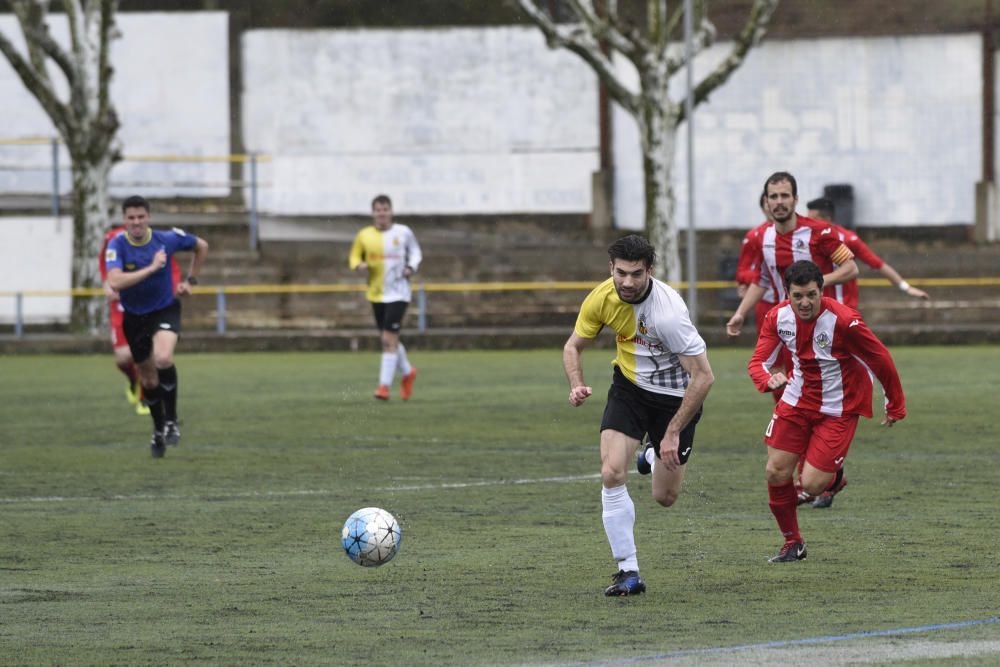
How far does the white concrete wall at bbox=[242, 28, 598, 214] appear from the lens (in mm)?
35562

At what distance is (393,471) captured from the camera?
516 inches

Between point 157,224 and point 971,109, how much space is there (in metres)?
14.8

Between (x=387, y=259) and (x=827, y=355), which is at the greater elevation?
(x=387, y=259)

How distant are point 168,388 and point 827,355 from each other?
6.55 meters

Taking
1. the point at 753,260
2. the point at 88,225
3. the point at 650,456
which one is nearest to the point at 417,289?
the point at 88,225

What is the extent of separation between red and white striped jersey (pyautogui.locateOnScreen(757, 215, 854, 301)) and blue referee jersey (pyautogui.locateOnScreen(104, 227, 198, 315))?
4.72m

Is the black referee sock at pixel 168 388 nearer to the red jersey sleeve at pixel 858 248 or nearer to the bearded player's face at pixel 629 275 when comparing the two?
the red jersey sleeve at pixel 858 248

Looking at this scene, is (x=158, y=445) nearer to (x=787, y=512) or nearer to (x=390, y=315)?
(x=390, y=315)

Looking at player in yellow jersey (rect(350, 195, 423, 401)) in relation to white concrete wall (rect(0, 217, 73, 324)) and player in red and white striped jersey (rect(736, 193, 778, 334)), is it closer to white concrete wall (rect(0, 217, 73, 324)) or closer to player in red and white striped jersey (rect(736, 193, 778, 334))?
player in red and white striped jersey (rect(736, 193, 778, 334))

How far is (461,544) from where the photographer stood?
9656 mm

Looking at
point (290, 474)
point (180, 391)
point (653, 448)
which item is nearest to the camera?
point (653, 448)

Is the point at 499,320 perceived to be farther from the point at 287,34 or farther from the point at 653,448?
the point at 653,448

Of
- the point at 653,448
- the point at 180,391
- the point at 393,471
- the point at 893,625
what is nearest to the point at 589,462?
the point at 393,471

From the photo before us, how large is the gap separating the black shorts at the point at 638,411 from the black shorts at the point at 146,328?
6663 millimetres
